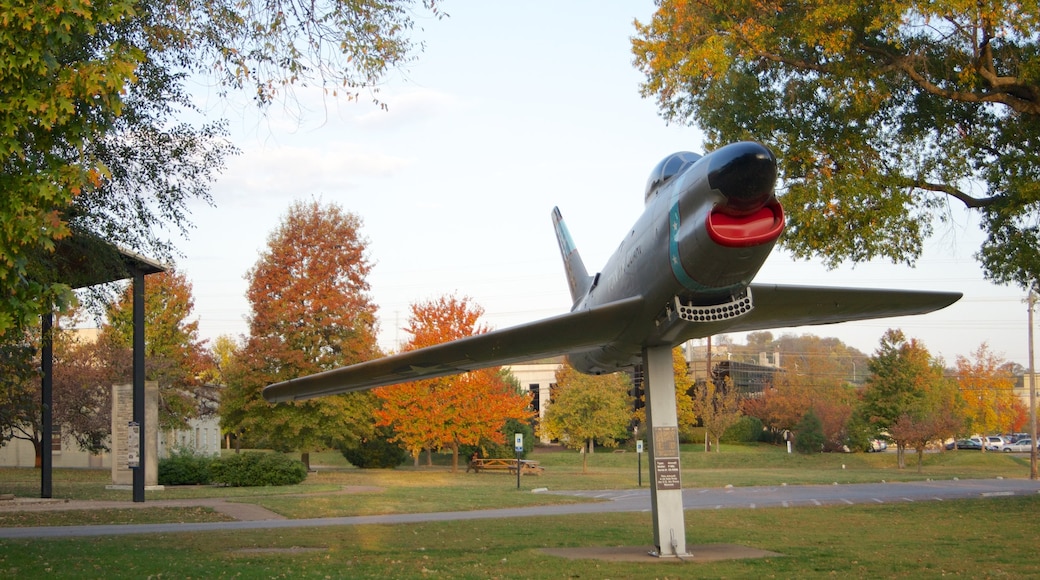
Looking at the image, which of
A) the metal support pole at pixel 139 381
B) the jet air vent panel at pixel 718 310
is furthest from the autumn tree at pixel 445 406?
the jet air vent panel at pixel 718 310

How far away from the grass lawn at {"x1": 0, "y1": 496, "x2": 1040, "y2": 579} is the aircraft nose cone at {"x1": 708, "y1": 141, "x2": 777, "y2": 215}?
441 centimetres

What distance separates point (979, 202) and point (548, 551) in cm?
1247

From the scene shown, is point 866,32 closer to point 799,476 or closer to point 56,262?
point 56,262

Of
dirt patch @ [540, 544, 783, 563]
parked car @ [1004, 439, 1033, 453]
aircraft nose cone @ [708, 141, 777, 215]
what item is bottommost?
parked car @ [1004, 439, 1033, 453]

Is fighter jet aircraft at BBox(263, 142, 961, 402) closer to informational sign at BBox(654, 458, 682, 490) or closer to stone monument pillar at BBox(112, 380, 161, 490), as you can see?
informational sign at BBox(654, 458, 682, 490)

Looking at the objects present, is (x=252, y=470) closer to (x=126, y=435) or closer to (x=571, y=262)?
(x=126, y=435)

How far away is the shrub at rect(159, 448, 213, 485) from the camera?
31.7 meters

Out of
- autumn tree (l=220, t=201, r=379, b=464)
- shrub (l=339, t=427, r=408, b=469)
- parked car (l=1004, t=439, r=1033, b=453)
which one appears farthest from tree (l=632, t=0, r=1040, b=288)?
parked car (l=1004, t=439, r=1033, b=453)

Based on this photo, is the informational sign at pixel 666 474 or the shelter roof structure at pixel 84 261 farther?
the shelter roof structure at pixel 84 261

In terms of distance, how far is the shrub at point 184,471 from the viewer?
31.7 m

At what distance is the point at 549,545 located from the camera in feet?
46.0

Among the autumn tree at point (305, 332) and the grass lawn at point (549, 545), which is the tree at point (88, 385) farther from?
the grass lawn at point (549, 545)

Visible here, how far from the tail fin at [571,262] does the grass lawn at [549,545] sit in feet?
15.1

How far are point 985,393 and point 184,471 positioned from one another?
6182 centimetres
